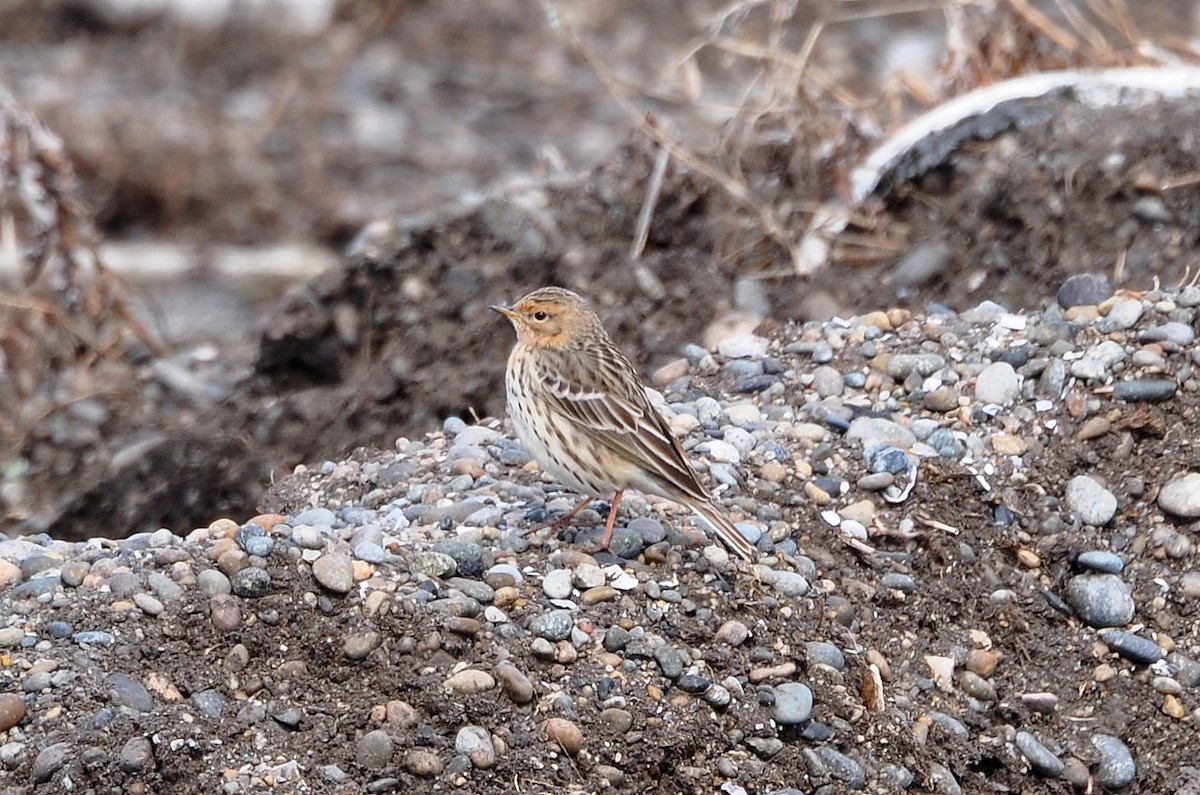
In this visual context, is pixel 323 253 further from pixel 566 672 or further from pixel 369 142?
pixel 566 672

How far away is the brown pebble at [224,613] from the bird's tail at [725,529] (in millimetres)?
1552

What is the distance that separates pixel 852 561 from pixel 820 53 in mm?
9786

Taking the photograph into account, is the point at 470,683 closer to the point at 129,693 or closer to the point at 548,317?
the point at 129,693

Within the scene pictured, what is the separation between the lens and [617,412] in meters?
6.09

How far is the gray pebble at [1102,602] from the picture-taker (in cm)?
589

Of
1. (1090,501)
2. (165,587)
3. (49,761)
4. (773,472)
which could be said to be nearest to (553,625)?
(165,587)

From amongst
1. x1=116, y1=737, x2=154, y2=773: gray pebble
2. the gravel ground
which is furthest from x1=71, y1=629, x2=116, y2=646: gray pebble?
x1=116, y1=737, x2=154, y2=773: gray pebble

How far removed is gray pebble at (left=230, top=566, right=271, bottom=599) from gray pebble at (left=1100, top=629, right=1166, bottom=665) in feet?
9.43

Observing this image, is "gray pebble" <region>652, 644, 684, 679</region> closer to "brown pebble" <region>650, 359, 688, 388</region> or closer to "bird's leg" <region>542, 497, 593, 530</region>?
"bird's leg" <region>542, 497, 593, 530</region>

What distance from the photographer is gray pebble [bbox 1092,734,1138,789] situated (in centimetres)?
542

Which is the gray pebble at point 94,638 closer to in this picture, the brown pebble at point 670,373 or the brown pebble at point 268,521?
the brown pebble at point 268,521

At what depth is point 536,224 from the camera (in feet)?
28.6

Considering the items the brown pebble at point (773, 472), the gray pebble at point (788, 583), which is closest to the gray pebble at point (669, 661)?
the gray pebble at point (788, 583)

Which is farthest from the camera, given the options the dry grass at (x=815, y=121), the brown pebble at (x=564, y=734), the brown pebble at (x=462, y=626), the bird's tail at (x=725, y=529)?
the dry grass at (x=815, y=121)
